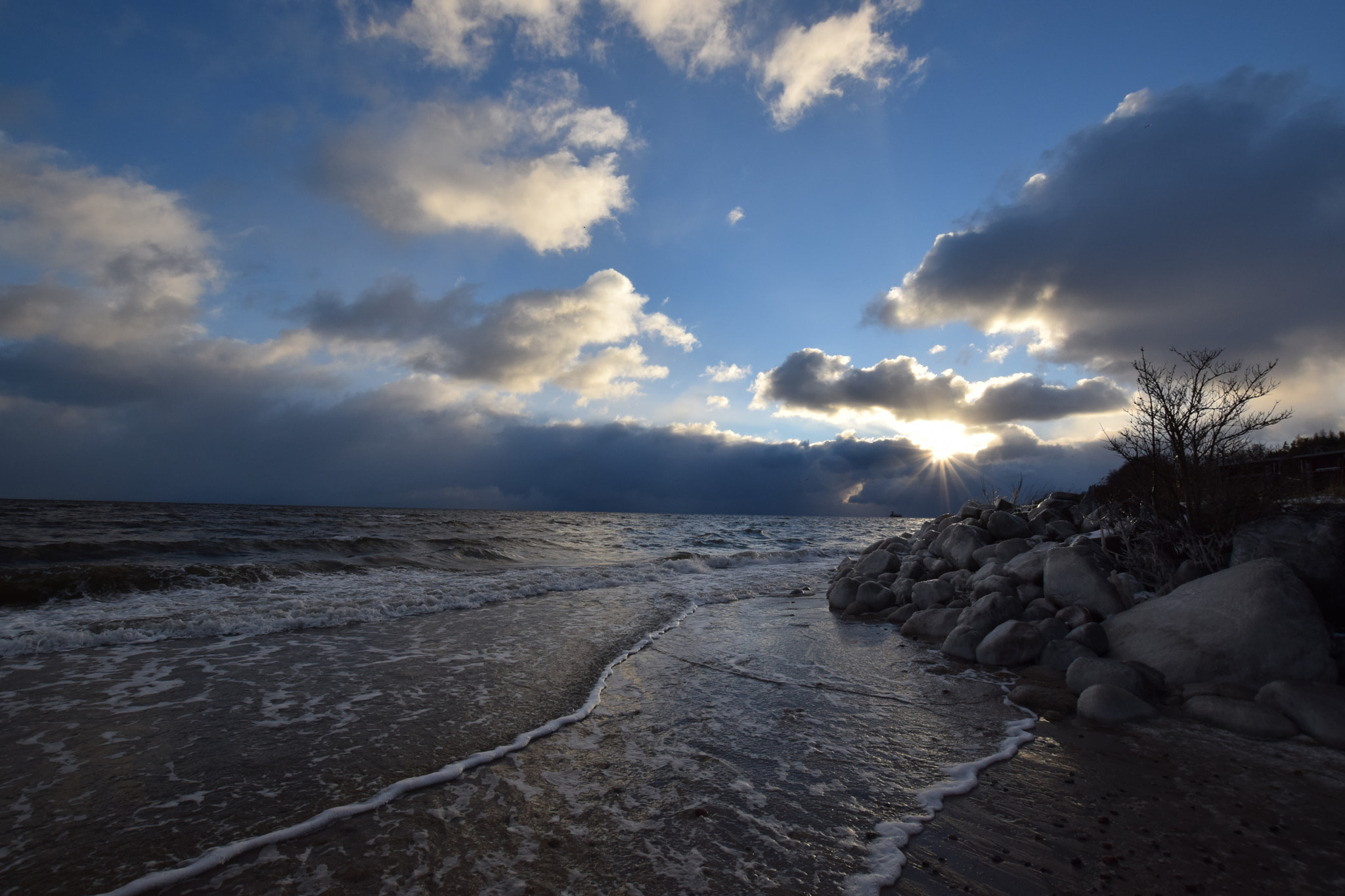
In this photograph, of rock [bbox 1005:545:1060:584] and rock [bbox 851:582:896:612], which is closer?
rock [bbox 1005:545:1060:584]

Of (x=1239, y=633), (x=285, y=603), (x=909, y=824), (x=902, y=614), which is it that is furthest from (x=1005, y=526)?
(x=285, y=603)

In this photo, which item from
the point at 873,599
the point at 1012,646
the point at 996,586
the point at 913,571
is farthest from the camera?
the point at 913,571

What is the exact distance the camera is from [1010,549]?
1112 cm

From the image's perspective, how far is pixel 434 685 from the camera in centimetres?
623

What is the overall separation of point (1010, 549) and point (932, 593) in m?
2.15

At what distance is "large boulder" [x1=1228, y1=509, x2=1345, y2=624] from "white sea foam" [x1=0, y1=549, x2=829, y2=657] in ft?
30.7

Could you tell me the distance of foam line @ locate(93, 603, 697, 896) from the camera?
9.56 feet

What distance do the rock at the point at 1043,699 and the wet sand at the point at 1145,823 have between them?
75 centimetres

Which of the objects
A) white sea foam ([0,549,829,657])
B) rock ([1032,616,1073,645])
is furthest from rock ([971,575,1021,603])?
white sea foam ([0,549,829,657])

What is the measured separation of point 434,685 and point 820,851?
→ 4641mm

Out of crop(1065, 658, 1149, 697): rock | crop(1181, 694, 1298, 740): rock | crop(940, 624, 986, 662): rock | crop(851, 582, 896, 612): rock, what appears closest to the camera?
crop(1181, 694, 1298, 740): rock

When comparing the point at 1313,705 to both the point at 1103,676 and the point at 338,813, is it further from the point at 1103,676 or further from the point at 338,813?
the point at 338,813

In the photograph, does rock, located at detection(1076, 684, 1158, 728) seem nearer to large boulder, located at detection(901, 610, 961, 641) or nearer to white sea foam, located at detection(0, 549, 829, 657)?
large boulder, located at detection(901, 610, 961, 641)

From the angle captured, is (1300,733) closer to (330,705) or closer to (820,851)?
(820,851)
